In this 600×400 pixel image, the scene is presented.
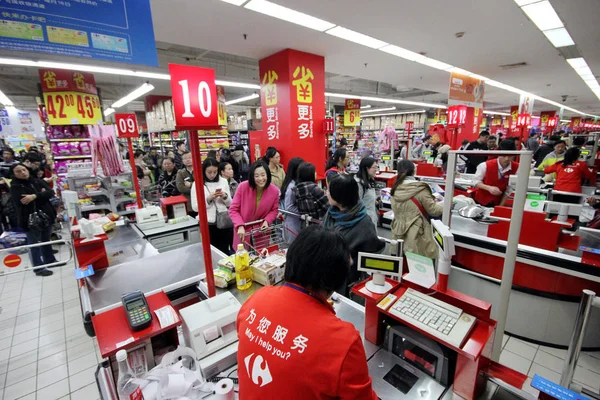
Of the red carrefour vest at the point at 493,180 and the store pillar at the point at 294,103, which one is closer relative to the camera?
the red carrefour vest at the point at 493,180

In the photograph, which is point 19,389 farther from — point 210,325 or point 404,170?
point 404,170

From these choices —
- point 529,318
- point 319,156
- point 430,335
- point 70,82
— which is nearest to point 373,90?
point 319,156

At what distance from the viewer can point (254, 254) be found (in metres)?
2.29

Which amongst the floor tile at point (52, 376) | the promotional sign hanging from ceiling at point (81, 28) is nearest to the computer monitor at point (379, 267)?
the promotional sign hanging from ceiling at point (81, 28)

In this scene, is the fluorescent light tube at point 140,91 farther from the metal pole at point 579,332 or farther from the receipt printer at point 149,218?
the metal pole at point 579,332

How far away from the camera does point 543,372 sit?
102 inches

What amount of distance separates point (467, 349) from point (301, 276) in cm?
76

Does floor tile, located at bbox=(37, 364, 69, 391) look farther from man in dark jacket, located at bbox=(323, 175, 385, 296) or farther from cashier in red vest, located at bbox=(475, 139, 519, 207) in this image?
cashier in red vest, located at bbox=(475, 139, 519, 207)

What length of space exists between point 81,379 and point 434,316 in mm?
3300

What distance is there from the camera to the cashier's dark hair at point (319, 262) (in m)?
1.09

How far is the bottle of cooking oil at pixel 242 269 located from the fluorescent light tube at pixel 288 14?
11.0ft

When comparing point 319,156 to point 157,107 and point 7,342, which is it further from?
point 157,107

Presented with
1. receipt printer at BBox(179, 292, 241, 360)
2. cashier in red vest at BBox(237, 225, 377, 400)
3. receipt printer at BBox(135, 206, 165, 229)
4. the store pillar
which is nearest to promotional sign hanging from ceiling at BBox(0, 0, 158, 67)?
receipt printer at BBox(135, 206, 165, 229)

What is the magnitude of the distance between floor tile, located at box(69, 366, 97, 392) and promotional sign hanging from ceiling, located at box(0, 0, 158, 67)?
9.76ft
